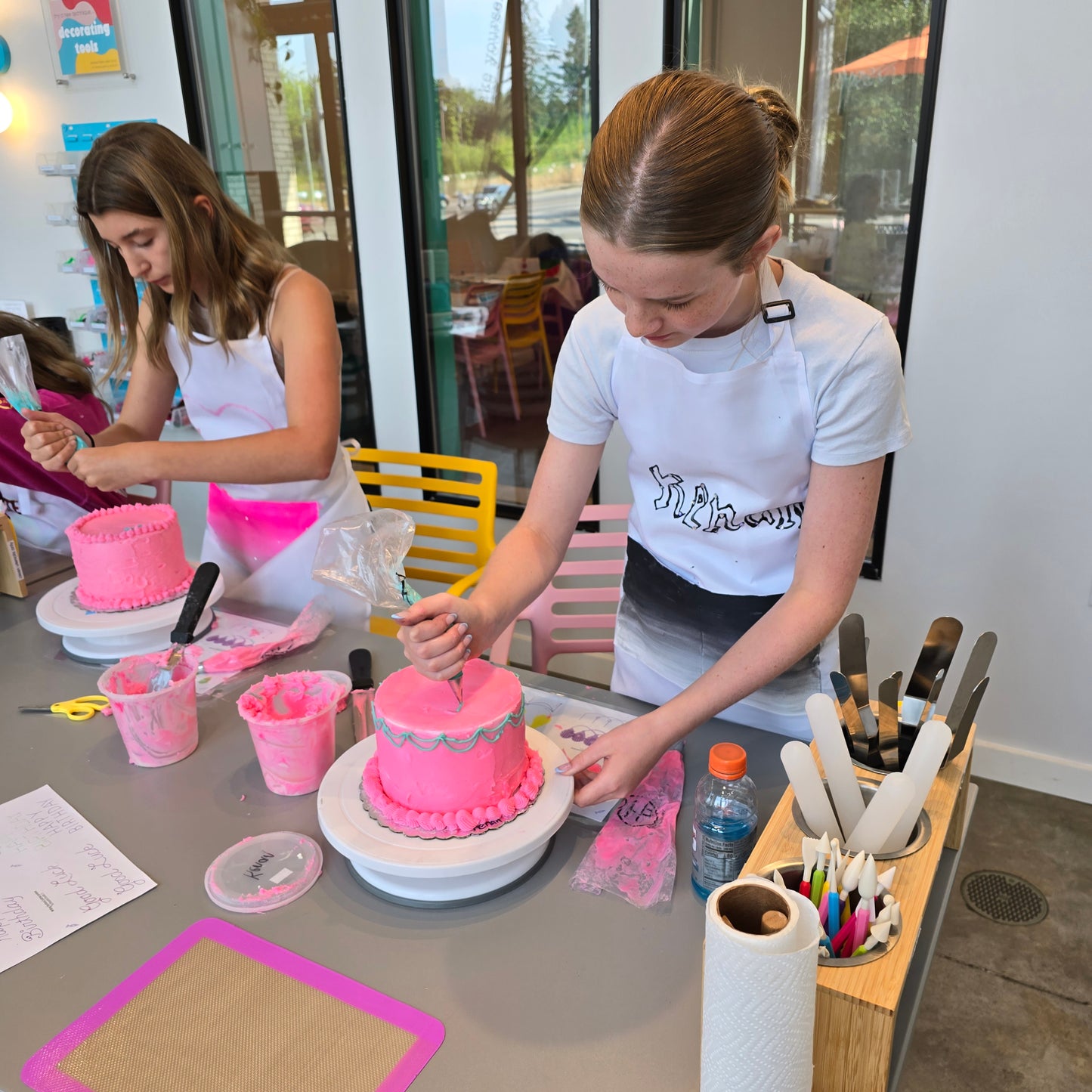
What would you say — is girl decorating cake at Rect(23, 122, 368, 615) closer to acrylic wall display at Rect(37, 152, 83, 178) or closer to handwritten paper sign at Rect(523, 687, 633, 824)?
handwritten paper sign at Rect(523, 687, 633, 824)

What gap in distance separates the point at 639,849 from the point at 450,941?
0.74 feet

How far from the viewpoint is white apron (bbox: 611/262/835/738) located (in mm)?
A: 1082

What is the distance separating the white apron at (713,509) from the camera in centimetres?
108

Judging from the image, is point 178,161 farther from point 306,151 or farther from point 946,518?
point 946,518

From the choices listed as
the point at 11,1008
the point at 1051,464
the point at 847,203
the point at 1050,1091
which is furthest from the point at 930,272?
the point at 11,1008

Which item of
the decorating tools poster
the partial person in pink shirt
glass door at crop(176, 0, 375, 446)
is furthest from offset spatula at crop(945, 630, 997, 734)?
the decorating tools poster

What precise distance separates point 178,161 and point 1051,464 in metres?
1.94

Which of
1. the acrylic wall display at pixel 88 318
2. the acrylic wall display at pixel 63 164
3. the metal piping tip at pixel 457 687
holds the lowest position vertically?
the metal piping tip at pixel 457 687

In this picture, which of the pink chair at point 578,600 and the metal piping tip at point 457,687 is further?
the pink chair at point 578,600

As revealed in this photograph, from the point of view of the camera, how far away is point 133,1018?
793 millimetres

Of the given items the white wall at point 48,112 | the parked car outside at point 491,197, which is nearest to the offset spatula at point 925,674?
the parked car outside at point 491,197

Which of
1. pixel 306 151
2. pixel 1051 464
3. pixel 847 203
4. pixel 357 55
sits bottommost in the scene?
pixel 1051 464

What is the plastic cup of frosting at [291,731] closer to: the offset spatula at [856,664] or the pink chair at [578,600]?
the offset spatula at [856,664]

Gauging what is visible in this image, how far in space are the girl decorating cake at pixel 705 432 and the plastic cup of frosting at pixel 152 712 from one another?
1.30ft
